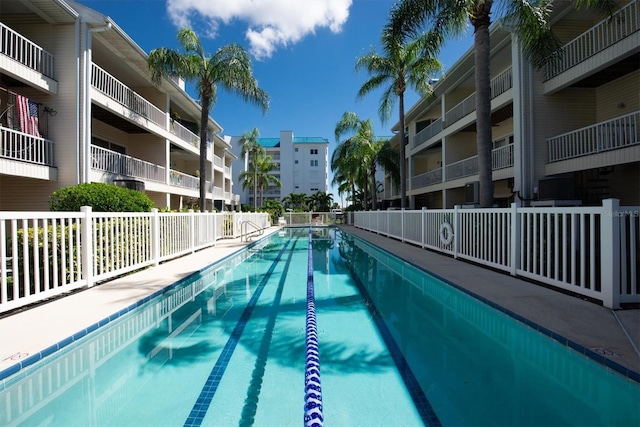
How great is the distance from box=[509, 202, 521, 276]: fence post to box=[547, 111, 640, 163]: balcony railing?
5572mm

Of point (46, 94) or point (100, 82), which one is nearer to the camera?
point (46, 94)

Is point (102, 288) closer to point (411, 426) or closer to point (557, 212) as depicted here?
point (411, 426)

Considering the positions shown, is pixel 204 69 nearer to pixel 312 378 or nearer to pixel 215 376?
pixel 215 376

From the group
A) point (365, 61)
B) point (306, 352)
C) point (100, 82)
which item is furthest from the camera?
point (365, 61)

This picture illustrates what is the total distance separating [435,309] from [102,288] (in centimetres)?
605

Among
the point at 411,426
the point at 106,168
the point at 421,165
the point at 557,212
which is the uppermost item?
the point at 421,165

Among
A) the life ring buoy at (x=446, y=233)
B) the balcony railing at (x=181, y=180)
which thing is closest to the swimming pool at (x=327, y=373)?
the life ring buoy at (x=446, y=233)

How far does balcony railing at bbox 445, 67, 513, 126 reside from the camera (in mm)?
13992

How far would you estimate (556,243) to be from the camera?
5809mm

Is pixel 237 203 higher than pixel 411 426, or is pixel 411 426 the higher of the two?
pixel 237 203

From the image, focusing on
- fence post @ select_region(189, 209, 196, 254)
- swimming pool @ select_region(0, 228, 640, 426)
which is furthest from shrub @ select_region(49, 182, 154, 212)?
swimming pool @ select_region(0, 228, 640, 426)

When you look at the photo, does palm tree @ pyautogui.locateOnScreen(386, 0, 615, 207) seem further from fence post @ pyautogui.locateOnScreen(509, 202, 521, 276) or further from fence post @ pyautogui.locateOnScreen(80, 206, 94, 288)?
fence post @ pyautogui.locateOnScreen(80, 206, 94, 288)

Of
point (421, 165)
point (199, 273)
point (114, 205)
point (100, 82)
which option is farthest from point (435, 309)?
Result: point (421, 165)

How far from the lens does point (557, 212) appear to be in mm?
5887
